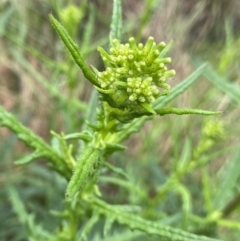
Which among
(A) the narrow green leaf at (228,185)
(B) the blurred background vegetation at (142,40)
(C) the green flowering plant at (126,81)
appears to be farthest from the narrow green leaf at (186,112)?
(B) the blurred background vegetation at (142,40)

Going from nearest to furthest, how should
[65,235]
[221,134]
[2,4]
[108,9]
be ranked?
[65,235] < [221,134] < [2,4] < [108,9]

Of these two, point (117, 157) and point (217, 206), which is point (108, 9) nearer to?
point (117, 157)

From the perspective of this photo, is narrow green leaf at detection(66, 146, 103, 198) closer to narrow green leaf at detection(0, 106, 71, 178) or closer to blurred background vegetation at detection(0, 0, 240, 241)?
narrow green leaf at detection(0, 106, 71, 178)

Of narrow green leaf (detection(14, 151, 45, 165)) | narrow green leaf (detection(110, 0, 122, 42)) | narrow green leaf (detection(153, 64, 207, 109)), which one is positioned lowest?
narrow green leaf (detection(14, 151, 45, 165))

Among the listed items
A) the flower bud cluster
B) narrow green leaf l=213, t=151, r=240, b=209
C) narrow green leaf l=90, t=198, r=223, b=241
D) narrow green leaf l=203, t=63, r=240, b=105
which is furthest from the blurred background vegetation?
the flower bud cluster

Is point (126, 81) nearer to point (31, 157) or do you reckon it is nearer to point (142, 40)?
point (31, 157)

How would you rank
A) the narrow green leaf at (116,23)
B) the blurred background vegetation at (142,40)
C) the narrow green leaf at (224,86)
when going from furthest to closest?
the blurred background vegetation at (142,40), the narrow green leaf at (224,86), the narrow green leaf at (116,23)

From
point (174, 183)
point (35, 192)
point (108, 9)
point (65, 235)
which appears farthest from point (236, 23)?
point (65, 235)

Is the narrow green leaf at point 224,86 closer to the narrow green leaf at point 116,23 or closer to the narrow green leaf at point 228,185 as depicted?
the narrow green leaf at point 228,185
